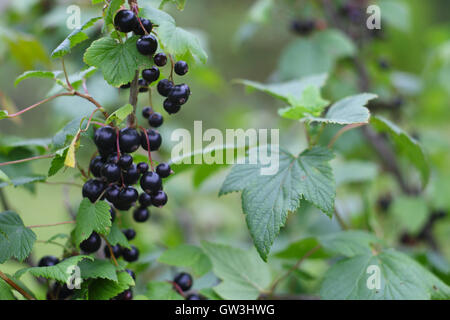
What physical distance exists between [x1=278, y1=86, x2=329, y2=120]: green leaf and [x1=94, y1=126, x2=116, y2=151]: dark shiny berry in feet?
1.14

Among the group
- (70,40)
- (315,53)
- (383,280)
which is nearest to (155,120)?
(70,40)

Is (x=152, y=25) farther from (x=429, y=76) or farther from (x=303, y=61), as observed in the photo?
(x=429, y=76)

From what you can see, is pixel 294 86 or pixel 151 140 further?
pixel 294 86

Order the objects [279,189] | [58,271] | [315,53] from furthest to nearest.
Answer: [315,53]
[279,189]
[58,271]

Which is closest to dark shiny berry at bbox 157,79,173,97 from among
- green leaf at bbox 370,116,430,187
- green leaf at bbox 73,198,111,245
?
green leaf at bbox 73,198,111,245

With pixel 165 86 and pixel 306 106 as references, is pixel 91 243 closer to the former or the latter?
pixel 165 86

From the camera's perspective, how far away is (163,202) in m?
0.66

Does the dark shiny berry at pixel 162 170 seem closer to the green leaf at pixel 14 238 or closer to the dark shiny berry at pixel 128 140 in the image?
the dark shiny berry at pixel 128 140

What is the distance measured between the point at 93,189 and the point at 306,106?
46 centimetres

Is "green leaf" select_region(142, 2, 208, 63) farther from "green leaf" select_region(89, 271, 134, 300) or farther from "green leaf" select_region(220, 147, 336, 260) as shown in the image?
"green leaf" select_region(89, 271, 134, 300)

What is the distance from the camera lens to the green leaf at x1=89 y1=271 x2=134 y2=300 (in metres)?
0.66

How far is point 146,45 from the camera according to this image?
62cm

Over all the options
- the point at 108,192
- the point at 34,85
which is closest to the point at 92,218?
the point at 108,192

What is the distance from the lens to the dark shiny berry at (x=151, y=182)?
0.64 m
